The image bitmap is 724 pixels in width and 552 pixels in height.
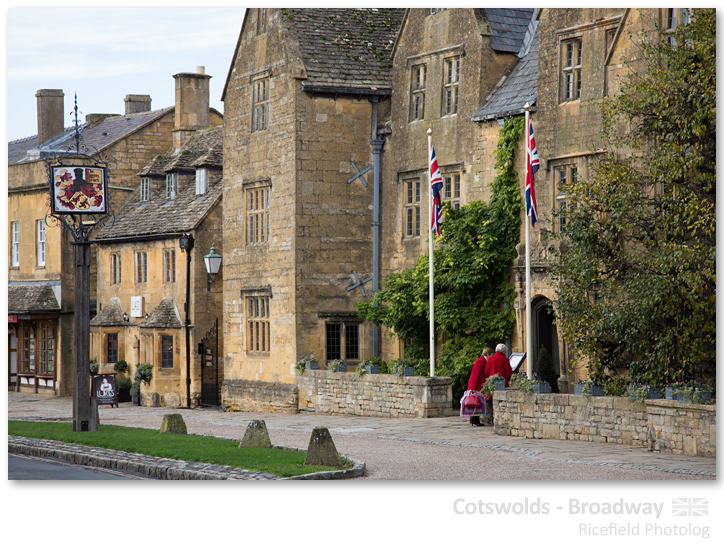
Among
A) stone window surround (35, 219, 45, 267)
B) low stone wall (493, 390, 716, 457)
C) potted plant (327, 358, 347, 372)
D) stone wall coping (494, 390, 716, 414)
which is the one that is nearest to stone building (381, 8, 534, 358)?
potted plant (327, 358, 347, 372)

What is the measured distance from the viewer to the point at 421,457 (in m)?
15.6

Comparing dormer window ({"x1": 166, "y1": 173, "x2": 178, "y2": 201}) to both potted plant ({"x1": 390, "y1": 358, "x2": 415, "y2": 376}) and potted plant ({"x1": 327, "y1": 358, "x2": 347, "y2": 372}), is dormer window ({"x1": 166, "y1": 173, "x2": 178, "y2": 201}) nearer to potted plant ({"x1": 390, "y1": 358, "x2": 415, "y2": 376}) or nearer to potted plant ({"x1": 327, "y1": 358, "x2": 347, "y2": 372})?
potted plant ({"x1": 327, "y1": 358, "x2": 347, "y2": 372})

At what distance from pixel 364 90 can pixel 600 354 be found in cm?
1083

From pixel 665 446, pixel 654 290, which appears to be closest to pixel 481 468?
pixel 665 446

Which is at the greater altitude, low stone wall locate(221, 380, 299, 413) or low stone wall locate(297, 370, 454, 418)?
low stone wall locate(297, 370, 454, 418)

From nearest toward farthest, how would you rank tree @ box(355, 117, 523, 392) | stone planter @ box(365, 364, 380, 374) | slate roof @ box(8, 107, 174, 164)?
tree @ box(355, 117, 523, 392)
stone planter @ box(365, 364, 380, 374)
slate roof @ box(8, 107, 174, 164)

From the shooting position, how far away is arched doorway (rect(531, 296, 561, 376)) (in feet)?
75.8

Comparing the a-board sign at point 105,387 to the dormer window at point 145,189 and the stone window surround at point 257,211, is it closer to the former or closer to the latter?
the stone window surround at point 257,211

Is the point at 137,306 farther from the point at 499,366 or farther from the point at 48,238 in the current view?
the point at 499,366

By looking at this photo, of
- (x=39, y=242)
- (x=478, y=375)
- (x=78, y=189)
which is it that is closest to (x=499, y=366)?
(x=478, y=375)

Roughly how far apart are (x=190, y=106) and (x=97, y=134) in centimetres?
425

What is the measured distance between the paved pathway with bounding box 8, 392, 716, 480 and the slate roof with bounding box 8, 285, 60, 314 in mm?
12072

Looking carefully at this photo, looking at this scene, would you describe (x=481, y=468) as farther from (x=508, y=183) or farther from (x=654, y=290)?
(x=508, y=183)

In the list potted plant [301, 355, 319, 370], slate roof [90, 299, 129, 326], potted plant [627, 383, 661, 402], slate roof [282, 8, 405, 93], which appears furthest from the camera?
slate roof [90, 299, 129, 326]
